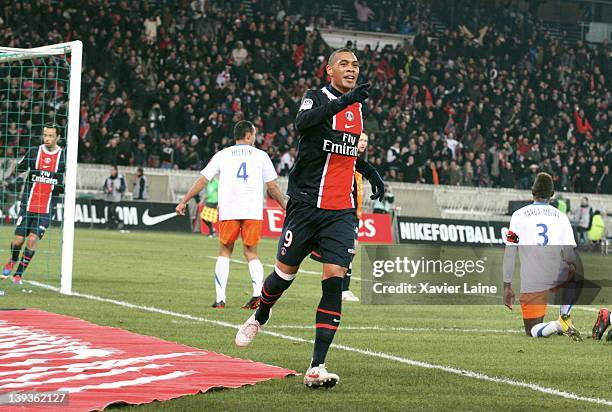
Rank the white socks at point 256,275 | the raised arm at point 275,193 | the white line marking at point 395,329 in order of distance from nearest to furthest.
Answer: the white line marking at point 395,329 < the raised arm at point 275,193 < the white socks at point 256,275

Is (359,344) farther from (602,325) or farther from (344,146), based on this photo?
(344,146)

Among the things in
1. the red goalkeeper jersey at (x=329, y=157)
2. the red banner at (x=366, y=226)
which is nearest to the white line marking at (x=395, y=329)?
the red goalkeeper jersey at (x=329, y=157)

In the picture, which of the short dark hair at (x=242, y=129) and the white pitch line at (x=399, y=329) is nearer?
the white pitch line at (x=399, y=329)

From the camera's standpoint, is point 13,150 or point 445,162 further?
point 445,162

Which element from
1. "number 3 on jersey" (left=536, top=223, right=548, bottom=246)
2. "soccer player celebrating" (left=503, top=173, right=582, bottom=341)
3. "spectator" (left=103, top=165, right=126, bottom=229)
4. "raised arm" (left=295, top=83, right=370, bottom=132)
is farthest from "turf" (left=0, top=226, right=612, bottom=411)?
"spectator" (left=103, top=165, right=126, bottom=229)

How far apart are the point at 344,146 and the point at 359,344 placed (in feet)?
9.21

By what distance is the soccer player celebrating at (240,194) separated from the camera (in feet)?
43.6

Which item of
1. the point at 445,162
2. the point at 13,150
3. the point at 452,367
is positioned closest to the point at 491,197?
the point at 445,162

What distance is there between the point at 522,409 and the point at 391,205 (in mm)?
29063

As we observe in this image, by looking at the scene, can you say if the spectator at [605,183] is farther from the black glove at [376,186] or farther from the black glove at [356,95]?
the black glove at [356,95]

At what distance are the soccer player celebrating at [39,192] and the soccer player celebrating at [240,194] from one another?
312 centimetres

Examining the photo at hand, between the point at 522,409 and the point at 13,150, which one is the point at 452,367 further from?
the point at 13,150

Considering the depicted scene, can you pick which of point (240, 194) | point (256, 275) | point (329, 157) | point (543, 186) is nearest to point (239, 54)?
point (240, 194)

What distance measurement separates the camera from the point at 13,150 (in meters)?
32.2
